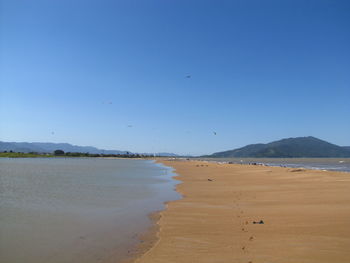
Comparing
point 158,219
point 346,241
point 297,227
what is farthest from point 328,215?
point 158,219

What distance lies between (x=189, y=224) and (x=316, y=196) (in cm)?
880

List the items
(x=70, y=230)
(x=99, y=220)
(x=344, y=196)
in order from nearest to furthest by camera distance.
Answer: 1. (x=70, y=230)
2. (x=99, y=220)
3. (x=344, y=196)

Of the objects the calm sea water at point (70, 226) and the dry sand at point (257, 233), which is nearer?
the dry sand at point (257, 233)

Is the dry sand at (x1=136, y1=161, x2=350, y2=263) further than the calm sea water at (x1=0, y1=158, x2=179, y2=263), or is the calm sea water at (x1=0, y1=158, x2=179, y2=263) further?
the calm sea water at (x1=0, y1=158, x2=179, y2=263)

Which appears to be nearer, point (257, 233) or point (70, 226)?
point (257, 233)

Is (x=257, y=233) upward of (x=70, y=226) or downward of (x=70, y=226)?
upward

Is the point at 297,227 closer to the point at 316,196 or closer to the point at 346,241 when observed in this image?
the point at 346,241

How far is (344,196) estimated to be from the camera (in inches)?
603

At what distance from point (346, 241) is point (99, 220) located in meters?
8.92

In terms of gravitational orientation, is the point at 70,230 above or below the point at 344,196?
below

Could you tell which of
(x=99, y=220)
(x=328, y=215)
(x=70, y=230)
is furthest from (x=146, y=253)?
(x=328, y=215)

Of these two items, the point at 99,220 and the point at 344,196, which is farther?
the point at 344,196

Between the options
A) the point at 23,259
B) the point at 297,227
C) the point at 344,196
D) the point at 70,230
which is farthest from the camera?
the point at 344,196

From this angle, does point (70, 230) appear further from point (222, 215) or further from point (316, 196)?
point (316, 196)
